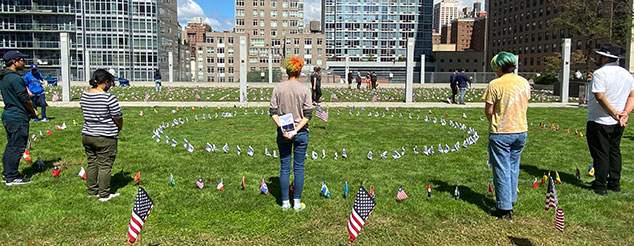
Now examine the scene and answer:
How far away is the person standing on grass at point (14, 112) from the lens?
22.4 feet

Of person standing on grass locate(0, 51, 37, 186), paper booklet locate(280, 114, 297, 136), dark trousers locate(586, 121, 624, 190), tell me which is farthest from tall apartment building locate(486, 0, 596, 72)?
person standing on grass locate(0, 51, 37, 186)

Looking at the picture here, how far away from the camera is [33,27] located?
3000 inches

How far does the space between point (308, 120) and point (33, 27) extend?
8474cm

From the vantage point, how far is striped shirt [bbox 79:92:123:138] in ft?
19.7

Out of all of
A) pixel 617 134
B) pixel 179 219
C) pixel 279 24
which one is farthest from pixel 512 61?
pixel 279 24

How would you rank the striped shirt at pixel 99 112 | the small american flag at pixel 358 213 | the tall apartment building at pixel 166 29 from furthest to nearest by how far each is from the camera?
the tall apartment building at pixel 166 29 → the striped shirt at pixel 99 112 → the small american flag at pixel 358 213

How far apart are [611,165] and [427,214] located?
3084 mm

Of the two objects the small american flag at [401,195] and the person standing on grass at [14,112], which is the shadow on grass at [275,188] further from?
the person standing on grass at [14,112]

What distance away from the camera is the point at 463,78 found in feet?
78.9

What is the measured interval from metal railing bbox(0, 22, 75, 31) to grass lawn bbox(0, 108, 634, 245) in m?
74.7

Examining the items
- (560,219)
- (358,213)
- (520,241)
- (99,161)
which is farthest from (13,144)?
(560,219)

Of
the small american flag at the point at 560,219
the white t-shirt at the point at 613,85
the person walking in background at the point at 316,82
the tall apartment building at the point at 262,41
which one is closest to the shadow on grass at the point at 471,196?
the small american flag at the point at 560,219

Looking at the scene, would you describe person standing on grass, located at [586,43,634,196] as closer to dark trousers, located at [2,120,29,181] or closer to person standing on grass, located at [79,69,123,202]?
person standing on grass, located at [79,69,123,202]

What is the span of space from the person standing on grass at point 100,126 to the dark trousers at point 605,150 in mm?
6402
